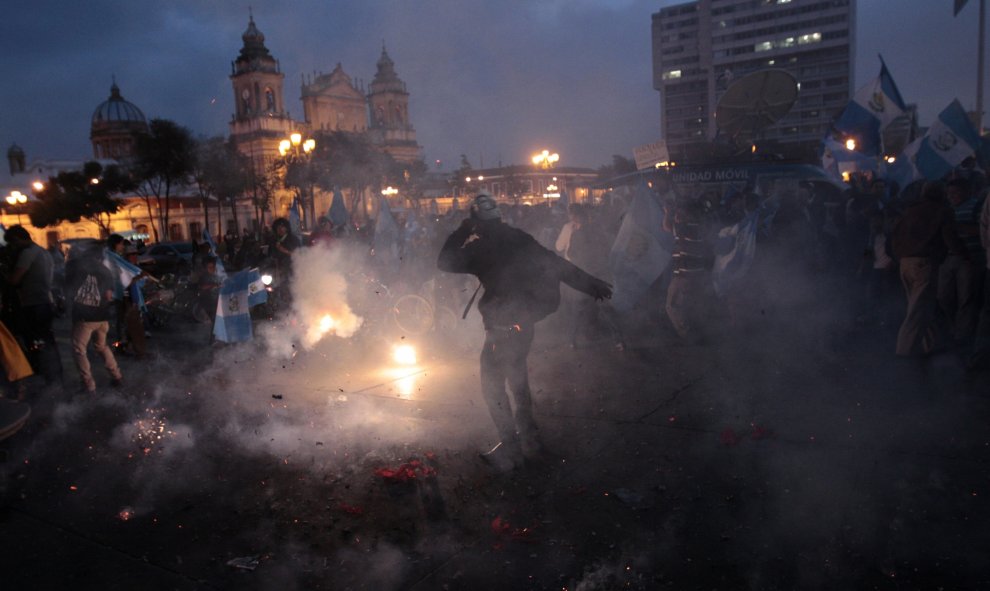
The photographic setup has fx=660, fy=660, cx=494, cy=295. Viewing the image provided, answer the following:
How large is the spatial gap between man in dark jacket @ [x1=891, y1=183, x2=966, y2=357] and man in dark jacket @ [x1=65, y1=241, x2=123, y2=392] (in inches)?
331

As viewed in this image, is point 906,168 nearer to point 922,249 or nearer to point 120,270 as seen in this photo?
point 922,249

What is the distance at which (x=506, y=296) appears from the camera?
475 cm

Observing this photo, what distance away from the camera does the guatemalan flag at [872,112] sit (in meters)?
12.8

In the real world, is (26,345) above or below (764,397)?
above

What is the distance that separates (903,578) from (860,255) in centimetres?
731

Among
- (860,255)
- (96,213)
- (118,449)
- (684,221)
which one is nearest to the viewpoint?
(118,449)

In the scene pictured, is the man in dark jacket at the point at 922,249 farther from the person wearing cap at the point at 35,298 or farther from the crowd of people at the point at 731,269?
the person wearing cap at the point at 35,298

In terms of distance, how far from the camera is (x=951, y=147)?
10773 mm

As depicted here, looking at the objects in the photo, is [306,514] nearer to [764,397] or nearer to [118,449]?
[118,449]

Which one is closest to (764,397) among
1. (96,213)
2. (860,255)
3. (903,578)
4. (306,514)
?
(903,578)

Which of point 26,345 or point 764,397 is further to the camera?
point 26,345

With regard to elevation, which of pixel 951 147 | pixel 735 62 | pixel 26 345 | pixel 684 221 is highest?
pixel 735 62

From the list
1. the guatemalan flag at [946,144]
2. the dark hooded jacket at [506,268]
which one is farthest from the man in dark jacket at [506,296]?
the guatemalan flag at [946,144]

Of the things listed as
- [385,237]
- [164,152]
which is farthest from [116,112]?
[385,237]
